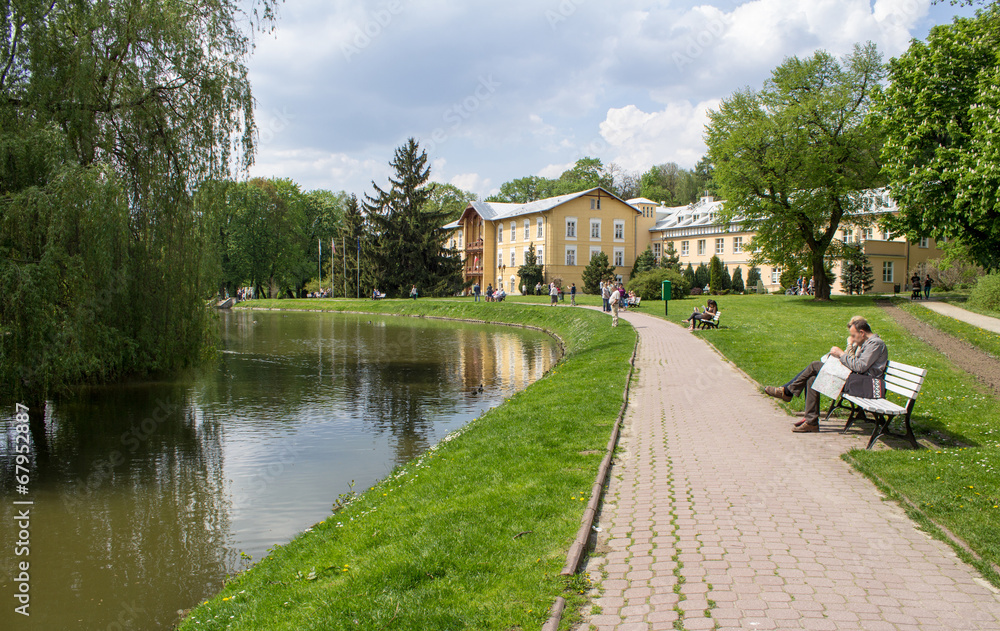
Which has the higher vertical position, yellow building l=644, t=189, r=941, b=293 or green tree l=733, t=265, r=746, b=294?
yellow building l=644, t=189, r=941, b=293

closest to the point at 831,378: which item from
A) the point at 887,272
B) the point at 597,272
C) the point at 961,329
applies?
the point at 961,329

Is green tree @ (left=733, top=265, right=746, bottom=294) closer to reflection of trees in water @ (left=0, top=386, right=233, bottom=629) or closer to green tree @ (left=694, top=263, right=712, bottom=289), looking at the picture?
green tree @ (left=694, top=263, right=712, bottom=289)

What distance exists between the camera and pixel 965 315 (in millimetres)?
25781

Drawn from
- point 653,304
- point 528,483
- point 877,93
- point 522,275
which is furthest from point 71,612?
point 522,275

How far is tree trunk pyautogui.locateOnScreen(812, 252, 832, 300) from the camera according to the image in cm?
3909

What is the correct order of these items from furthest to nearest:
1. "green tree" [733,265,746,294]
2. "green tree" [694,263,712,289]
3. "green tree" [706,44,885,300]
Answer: "green tree" [733,265,746,294] < "green tree" [694,263,712,289] < "green tree" [706,44,885,300]

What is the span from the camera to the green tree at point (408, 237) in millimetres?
60781

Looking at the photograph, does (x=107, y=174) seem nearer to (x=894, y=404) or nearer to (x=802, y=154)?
(x=894, y=404)

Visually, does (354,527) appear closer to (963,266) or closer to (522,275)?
(963,266)

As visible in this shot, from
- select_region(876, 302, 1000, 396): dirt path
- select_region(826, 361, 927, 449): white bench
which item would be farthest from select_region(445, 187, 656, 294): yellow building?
select_region(826, 361, 927, 449): white bench

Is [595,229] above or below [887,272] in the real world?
above

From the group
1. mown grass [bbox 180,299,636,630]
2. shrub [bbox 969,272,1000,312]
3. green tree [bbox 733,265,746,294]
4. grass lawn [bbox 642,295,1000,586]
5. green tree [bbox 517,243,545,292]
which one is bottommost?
mown grass [bbox 180,299,636,630]

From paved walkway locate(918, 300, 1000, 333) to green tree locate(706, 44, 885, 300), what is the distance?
8.08 metres

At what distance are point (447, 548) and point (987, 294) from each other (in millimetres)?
30260
